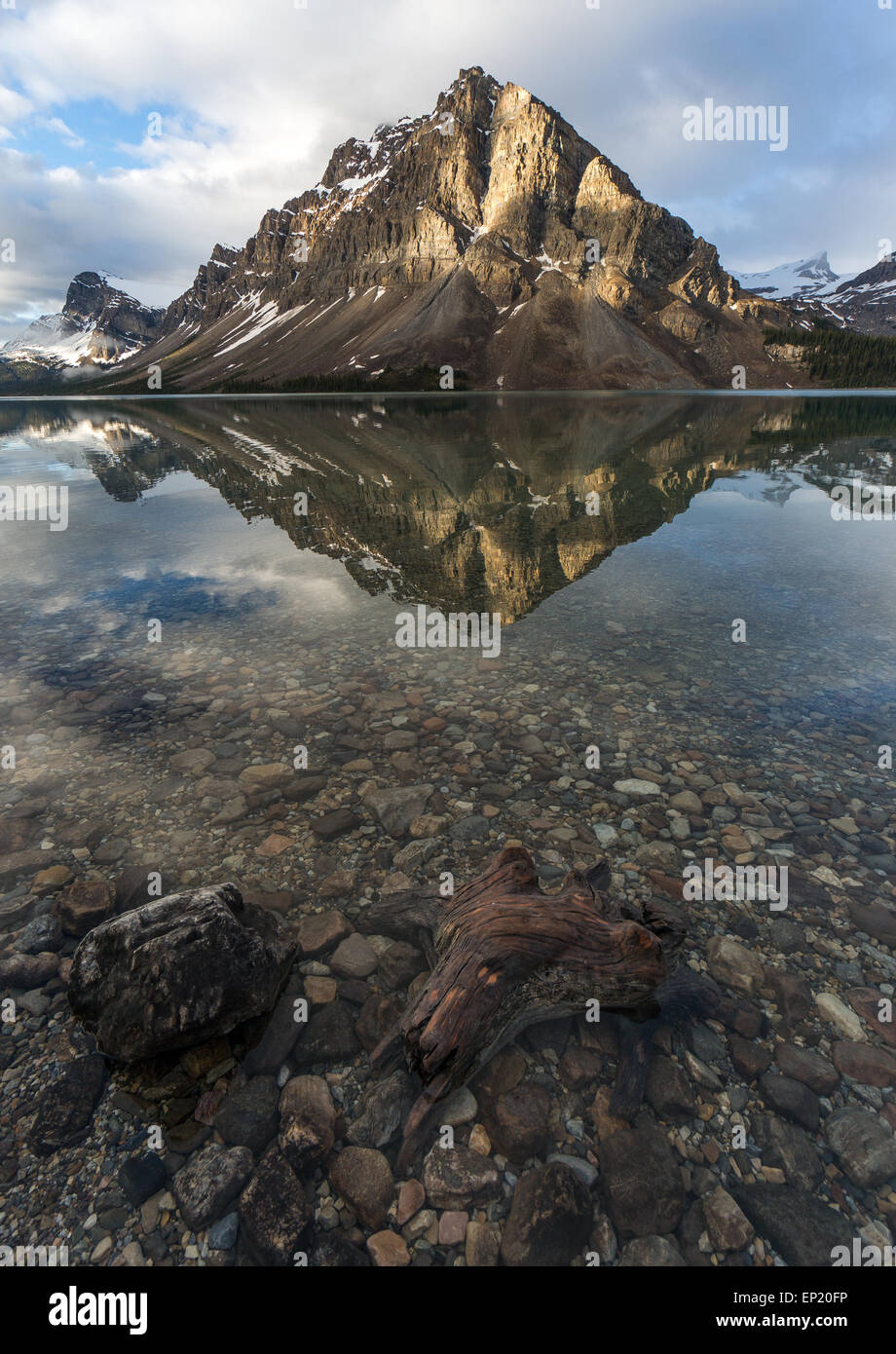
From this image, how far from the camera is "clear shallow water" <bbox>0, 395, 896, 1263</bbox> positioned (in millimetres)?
6918

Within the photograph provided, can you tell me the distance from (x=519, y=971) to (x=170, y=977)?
10.2 ft

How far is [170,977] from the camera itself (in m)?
5.21

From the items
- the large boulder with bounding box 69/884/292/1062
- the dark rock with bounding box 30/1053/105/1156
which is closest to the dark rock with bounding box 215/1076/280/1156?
the large boulder with bounding box 69/884/292/1062

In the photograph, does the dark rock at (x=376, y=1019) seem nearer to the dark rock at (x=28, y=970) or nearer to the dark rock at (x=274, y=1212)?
the dark rock at (x=274, y=1212)

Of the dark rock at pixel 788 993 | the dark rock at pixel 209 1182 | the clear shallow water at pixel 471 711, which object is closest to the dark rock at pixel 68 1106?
the clear shallow water at pixel 471 711

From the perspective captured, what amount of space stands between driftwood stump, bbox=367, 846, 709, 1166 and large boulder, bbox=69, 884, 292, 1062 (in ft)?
4.59

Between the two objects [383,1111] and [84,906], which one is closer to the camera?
[383,1111]

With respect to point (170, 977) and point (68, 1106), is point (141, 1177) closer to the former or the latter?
point (68, 1106)

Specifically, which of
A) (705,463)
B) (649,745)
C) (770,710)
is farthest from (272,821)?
(705,463)

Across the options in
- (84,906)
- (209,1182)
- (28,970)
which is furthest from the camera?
(84,906)

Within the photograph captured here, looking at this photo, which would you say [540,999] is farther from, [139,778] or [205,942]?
[139,778]

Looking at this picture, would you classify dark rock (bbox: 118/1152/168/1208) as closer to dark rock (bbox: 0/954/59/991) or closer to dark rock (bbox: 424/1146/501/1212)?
dark rock (bbox: 424/1146/501/1212)

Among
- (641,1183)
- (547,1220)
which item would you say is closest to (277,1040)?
(547,1220)

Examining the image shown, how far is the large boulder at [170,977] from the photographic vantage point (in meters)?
5.11
